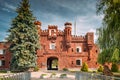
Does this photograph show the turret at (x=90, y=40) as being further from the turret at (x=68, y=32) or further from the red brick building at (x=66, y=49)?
the turret at (x=68, y=32)

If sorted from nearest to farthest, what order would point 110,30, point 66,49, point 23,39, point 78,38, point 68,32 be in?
point 110,30 → point 23,39 → point 68,32 → point 66,49 → point 78,38

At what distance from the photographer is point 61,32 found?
1687 inches

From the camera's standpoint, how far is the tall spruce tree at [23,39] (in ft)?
115

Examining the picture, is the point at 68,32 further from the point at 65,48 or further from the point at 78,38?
the point at 65,48

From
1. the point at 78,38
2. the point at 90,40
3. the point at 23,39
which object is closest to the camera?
the point at 23,39

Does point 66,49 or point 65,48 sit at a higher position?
point 65,48

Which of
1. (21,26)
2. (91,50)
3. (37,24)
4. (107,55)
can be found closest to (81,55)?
(91,50)

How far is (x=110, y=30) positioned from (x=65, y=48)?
27.1 metres

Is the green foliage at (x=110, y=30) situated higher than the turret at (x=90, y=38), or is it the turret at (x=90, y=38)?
the turret at (x=90, y=38)

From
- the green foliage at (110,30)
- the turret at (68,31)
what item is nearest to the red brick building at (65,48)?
the turret at (68,31)

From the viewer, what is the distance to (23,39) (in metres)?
36.3

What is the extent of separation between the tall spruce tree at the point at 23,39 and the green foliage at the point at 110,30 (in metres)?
19.5

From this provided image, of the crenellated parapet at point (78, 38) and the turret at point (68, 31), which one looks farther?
the crenellated parapet at point (78, 38)

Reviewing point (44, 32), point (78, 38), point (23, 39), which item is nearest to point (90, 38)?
point (78, 38)
